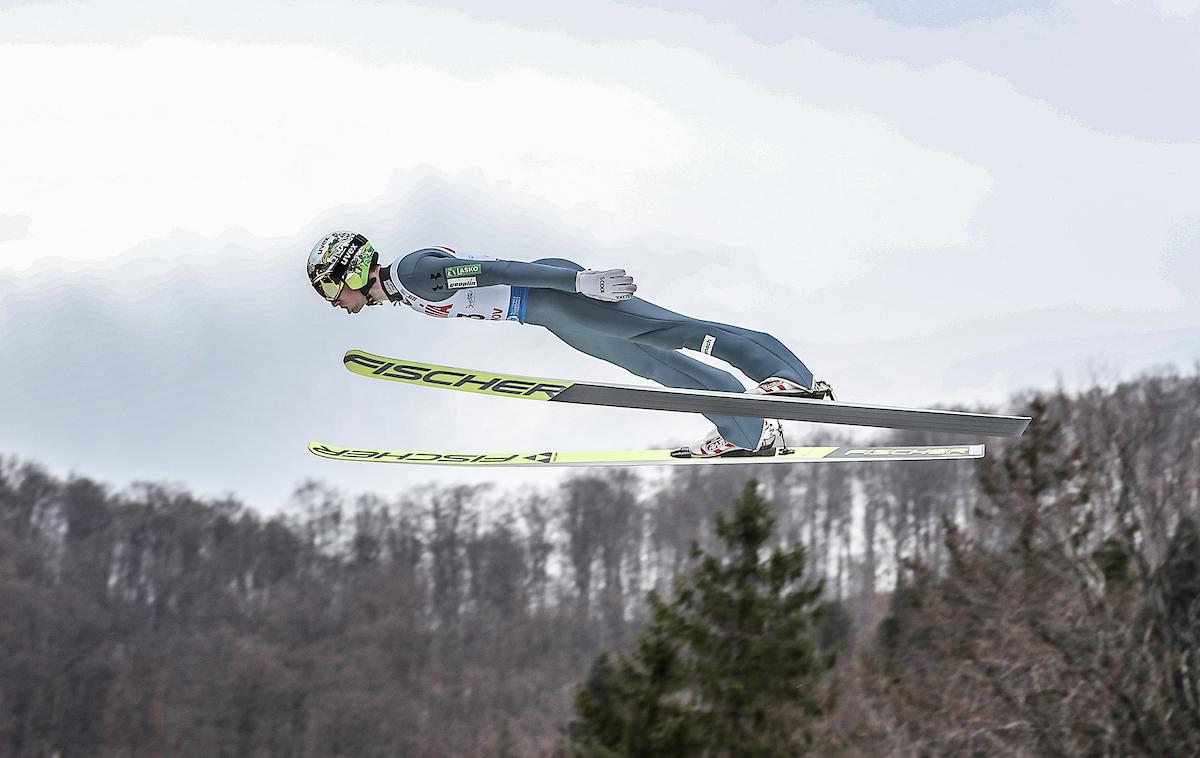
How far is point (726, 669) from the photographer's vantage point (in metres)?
21.3

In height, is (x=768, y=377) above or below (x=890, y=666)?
above

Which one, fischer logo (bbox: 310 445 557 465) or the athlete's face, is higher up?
the athlete's face

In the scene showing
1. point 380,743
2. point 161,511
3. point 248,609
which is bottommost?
point 380,743

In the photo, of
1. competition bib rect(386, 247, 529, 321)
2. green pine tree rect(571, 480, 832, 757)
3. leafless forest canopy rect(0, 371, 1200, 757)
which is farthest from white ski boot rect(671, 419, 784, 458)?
leafless forest canopy rect(0, 371, 1200, 757)

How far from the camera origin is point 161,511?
63.1 meters

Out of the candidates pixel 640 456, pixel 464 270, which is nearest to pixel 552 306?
pixel 464 270

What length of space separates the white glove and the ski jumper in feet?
0.21

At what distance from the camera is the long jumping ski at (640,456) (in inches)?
321

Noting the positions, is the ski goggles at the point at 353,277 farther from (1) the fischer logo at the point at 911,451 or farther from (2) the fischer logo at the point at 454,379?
Answer: (1) the fischer logo at the point at 911,451

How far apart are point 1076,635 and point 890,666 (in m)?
6.40

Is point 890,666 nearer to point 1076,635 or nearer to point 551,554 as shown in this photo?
point 1076,635

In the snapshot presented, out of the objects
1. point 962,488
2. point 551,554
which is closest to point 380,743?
point 551,554

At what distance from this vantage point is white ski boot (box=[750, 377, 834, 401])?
6895mm

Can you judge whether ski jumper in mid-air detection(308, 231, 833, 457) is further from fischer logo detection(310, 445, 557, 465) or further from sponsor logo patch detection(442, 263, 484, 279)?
fischer logo detection(310, 445, 557, 465)
